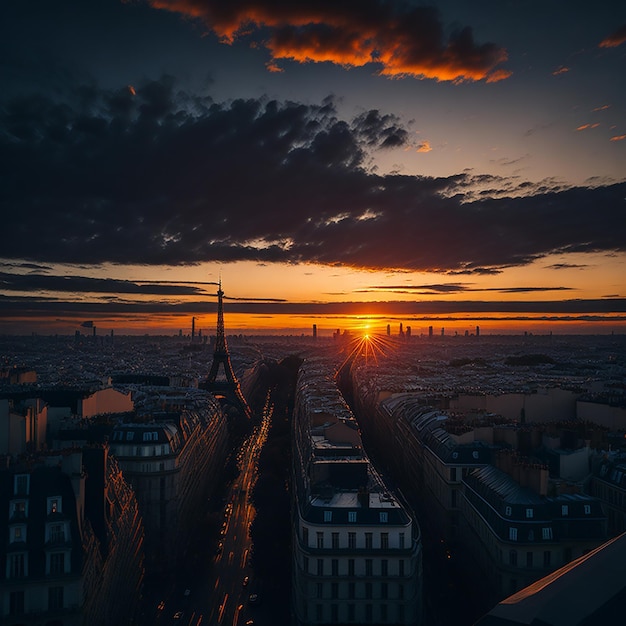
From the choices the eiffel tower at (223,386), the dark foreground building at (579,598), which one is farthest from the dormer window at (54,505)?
the eiffel tower at (223,386)

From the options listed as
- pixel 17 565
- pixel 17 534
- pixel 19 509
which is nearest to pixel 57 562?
pixel 17 565

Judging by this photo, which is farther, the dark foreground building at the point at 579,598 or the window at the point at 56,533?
the window at the point at 56,533

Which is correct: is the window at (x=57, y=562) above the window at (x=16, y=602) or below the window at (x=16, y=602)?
above

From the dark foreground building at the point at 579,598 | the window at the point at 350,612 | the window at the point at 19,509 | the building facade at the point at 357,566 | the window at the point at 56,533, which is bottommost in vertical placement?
the window at the point at 350,612

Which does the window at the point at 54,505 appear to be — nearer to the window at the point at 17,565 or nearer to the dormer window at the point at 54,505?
the dormer window at the point at 54,505

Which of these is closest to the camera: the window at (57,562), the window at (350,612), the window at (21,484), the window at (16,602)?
the window at (16,602)

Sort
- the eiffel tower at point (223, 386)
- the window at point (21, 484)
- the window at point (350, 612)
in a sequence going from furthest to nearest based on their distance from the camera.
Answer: the eiffel tower at point (223, 386) → the window at point (350, 612) → the window at point (21, 484)
